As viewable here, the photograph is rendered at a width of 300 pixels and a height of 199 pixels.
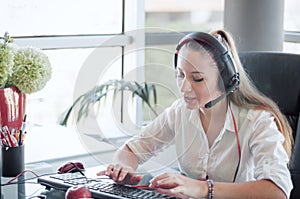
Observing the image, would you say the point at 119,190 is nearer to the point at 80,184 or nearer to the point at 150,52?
the point at 80,184

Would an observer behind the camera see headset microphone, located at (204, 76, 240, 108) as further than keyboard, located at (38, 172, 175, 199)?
Yes

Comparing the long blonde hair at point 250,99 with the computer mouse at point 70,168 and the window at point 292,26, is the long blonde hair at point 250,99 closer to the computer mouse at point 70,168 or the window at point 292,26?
the computer mouse at point 70,168

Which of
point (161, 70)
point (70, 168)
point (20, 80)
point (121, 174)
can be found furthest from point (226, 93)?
point (20, 80)

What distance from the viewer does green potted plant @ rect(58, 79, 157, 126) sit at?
148cm

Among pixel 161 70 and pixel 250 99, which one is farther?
pixel 250 99

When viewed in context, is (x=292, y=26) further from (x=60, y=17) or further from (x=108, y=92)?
(x=108, y=92)

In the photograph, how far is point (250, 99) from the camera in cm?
167

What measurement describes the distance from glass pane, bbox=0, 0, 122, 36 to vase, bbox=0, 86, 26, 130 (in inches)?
46.4

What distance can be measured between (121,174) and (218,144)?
0.35 metres

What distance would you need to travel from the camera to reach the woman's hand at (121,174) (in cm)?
148

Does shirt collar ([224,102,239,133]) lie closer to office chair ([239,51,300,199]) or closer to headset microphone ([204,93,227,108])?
headset microphone ([204,93,227,108])

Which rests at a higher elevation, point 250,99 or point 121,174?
point 250,99

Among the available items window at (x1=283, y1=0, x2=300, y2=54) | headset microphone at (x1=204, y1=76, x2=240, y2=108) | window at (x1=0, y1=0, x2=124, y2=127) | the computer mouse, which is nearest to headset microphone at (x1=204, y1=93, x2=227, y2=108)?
headset microphone at (x1=204, y1=76, x2=240, y2=108)

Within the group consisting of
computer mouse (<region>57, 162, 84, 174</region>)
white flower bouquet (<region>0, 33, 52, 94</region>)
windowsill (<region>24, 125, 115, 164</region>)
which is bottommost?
windowsill (<region>24, 125, 115, 164</region>)
